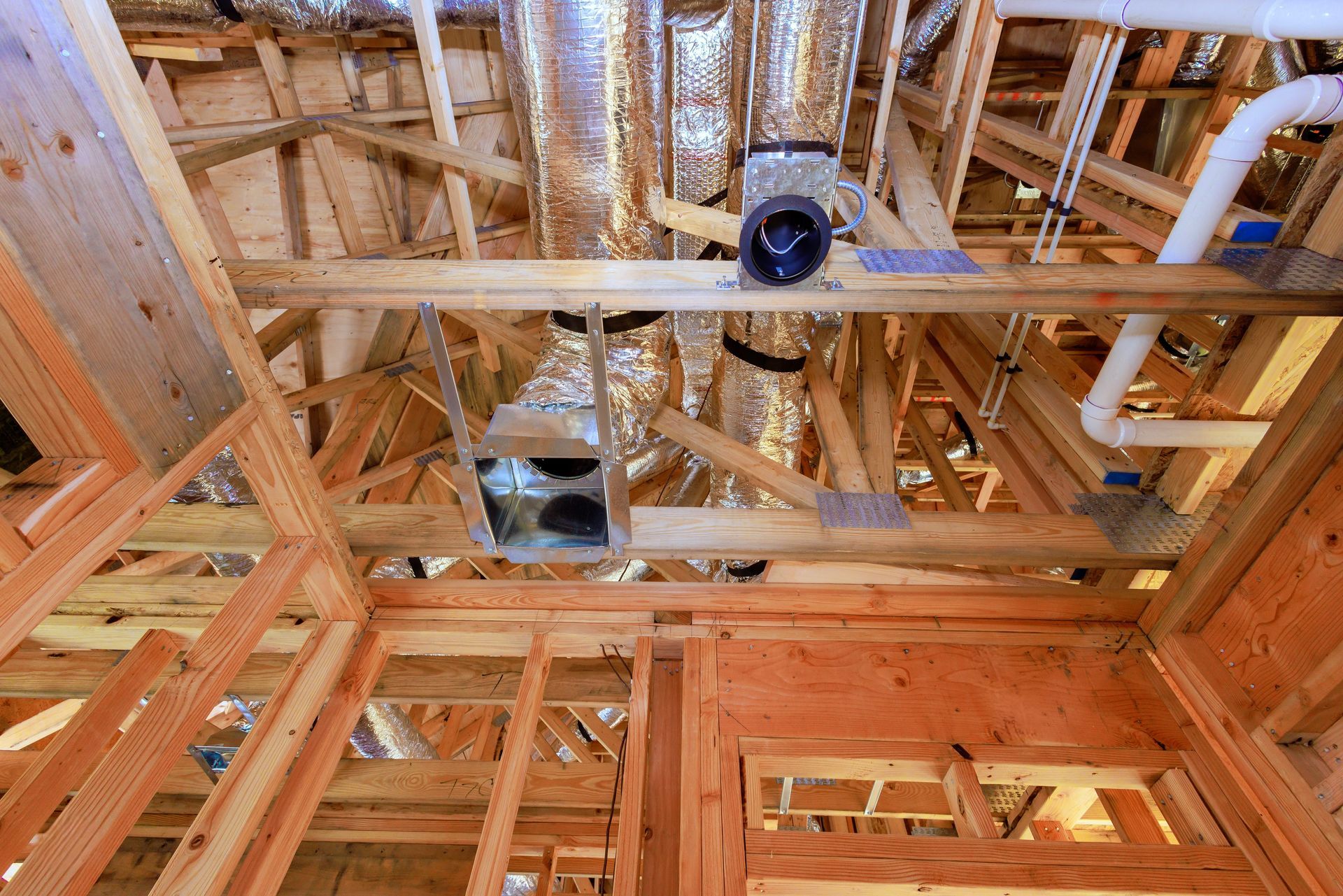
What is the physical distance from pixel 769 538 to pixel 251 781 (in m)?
1.08

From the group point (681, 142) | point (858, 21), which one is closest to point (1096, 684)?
point (858, 21)

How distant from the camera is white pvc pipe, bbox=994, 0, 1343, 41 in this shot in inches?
36.5

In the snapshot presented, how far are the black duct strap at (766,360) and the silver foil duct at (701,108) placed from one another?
1.63 feet

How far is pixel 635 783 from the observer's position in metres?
1.14

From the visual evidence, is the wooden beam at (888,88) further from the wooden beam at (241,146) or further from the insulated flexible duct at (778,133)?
the wooden beam at (241,146)

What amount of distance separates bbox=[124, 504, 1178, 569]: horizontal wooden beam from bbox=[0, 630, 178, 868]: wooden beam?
31 cm

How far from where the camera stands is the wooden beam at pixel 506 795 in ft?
3.32

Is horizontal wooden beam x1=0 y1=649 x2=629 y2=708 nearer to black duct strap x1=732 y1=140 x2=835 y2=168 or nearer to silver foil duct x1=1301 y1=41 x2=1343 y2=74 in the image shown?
black duct strap x1=732 y1=140 x2=835 y2=168

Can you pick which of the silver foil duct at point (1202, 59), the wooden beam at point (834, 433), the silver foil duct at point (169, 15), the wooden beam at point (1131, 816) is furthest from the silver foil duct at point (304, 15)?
the silver foil duct at point (1202, 59)

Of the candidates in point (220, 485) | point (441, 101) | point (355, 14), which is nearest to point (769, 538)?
point (441, 101)

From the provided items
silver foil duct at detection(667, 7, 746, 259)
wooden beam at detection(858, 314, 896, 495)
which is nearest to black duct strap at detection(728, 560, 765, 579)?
wooden beam at detection(858, 314, 896, 495)

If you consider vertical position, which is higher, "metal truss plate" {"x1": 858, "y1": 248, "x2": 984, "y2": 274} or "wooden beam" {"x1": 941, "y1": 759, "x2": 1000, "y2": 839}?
"metal truss plate" {"x1": 858, "y1": 248, "x2": 984, "y2": 274}

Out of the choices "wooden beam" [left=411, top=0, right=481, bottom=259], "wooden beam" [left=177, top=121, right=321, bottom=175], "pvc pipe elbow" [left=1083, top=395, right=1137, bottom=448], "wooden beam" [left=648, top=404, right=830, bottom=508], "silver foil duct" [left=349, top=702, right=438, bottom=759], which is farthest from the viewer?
"silver foil duct" [left=349, top=702, right=438, bottom=759]

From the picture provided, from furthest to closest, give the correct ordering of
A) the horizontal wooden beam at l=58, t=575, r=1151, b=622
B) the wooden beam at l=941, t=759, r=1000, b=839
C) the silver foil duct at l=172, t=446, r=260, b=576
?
the silver foil duct at l=172, t=446, r=260, b=576
the horizontal wooden beam at l=58, t=575, r=1151, b=622
the wooden beam at l=941, t=759, r=1000, b=839
